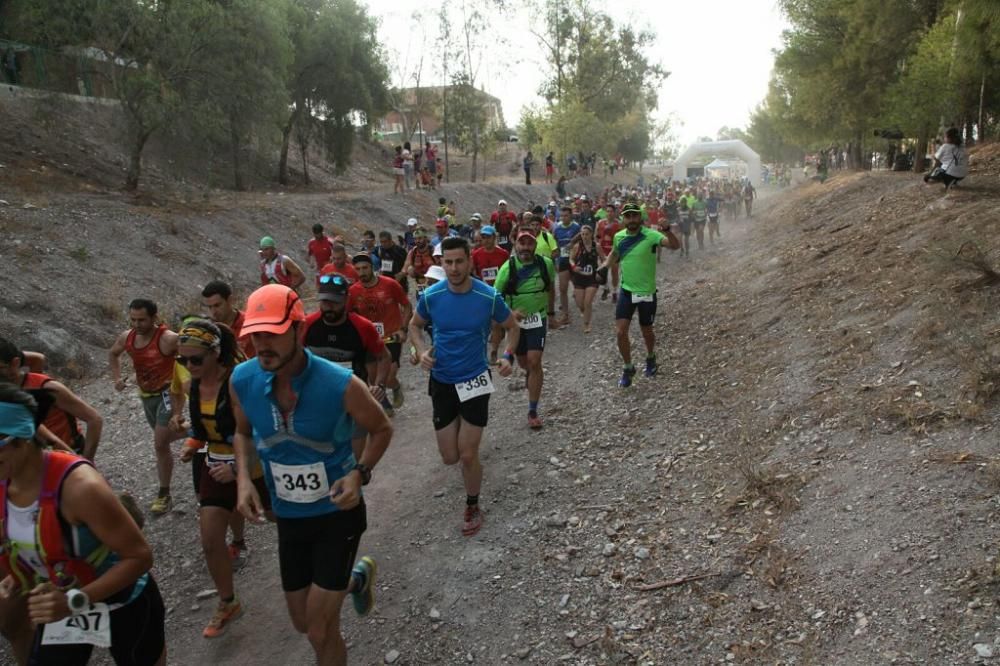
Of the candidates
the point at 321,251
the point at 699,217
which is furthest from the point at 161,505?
the point at 699,217

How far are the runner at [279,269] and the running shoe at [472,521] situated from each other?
5.26m

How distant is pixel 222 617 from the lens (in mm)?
4371

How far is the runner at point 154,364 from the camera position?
5.54m

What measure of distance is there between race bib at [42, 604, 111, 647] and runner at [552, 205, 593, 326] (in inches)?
387

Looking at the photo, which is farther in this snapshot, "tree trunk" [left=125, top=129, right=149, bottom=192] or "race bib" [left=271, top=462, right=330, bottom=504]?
"tree trunk" [left=125, top=129, right=149, bottom=192]

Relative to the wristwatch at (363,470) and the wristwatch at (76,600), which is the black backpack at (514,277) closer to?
the wristwatch at (363,470)

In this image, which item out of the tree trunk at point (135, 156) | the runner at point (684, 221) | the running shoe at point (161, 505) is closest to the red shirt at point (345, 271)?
the running shoe at point (161, 505)

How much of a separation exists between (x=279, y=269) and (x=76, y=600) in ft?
24.9

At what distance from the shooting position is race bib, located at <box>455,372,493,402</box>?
17.3 feet

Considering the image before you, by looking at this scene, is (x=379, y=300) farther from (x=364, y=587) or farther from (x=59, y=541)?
(x=59, y=541)

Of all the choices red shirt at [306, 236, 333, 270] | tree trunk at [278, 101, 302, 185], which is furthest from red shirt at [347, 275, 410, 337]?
tree trunk at [278, 101, 302, 185]

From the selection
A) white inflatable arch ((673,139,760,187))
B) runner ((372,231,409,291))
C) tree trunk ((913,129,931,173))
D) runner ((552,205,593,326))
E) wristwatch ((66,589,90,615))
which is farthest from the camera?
white inflatable arch ((673,139,760,187))

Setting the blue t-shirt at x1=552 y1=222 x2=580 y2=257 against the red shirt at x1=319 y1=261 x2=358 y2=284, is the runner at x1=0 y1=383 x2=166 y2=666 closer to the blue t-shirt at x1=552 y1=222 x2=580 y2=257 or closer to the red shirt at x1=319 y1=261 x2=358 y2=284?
the red shirt at x1=319 y1=261 x2=358 y2=284

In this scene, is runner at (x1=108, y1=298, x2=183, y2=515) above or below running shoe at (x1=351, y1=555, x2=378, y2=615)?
above
